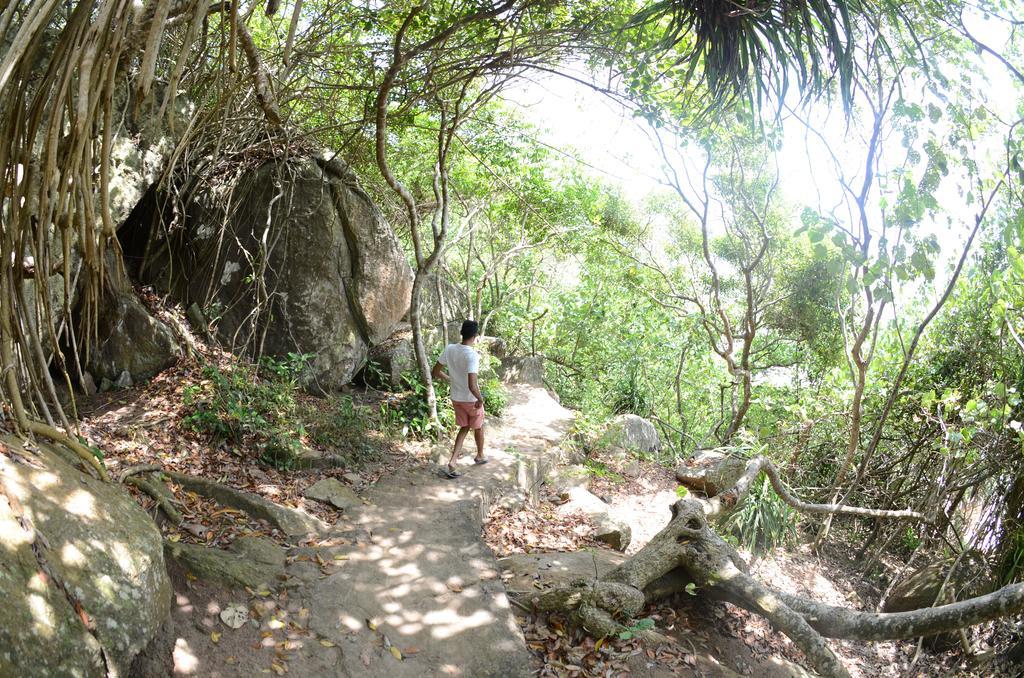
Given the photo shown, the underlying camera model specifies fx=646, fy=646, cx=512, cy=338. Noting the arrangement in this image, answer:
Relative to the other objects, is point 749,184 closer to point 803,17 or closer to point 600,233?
point 600,233

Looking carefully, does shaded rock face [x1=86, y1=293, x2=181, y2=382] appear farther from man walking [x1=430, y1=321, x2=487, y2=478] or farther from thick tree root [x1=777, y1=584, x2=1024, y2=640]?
thick tree root [x1=777, y1=584, x2=1024, y2=640]

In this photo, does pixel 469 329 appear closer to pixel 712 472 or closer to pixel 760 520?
pixel 760 520

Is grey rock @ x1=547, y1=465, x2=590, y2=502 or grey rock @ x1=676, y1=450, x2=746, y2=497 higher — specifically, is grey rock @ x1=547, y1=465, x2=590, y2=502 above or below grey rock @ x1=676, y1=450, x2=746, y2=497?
below

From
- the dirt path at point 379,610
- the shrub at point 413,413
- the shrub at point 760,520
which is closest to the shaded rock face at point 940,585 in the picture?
the shrub at point 760,520

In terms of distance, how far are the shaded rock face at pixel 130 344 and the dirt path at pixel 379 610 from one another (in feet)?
9.05

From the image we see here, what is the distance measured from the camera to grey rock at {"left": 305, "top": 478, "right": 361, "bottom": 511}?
5.25 metres

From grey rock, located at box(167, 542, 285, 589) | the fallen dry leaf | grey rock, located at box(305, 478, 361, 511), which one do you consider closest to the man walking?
grey rock, located at box(305, 478, 361, 511)

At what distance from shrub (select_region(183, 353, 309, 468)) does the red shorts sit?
149 cm

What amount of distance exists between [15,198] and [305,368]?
5.83 m

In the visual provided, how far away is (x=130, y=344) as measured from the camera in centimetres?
648

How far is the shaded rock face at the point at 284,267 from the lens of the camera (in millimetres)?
7406

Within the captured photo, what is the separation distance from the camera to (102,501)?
277 cm

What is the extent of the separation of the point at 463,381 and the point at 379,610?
8.75 feet

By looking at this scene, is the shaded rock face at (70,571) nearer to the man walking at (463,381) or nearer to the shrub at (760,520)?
the man walking at (463,381)
